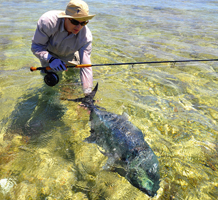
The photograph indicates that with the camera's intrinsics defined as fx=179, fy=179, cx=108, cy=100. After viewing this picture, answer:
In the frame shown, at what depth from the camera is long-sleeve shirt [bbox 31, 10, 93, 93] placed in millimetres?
3650

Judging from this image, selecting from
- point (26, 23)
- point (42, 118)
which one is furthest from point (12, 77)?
point (26, 23)

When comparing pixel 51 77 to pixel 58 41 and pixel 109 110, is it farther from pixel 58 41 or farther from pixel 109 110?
pixel 109 110

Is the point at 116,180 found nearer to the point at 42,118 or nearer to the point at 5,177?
the point at 5,177

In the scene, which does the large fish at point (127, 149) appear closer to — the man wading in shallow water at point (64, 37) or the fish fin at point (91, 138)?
the fish fin at point (91, 138)

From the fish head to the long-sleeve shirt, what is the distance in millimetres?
2187

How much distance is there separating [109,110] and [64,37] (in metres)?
1.92

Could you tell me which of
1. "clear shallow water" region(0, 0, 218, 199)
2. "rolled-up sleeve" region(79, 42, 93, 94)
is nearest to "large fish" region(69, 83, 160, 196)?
"clear shallow water" region(0, 0, 218, 199)

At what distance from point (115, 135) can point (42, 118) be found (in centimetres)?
177

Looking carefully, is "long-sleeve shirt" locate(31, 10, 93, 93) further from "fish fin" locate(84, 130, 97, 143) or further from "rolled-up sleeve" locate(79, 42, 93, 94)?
"fish fin" locate(84, 130, 97, 143)

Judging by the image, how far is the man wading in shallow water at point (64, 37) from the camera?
3303mm

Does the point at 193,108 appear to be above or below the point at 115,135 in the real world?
below

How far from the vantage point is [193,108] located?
4.20 metres

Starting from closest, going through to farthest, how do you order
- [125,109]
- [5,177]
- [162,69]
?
[5,177], [125,109], [162,69]

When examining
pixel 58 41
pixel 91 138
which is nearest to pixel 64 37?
pixel 58 41
